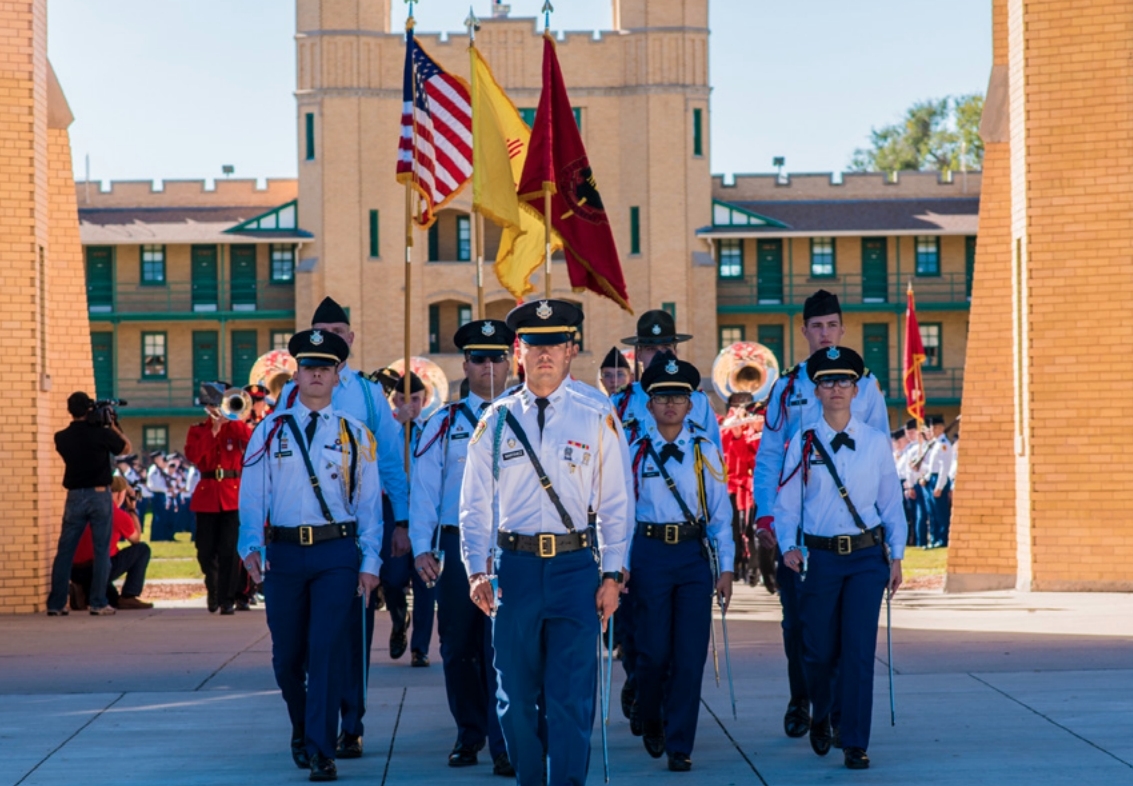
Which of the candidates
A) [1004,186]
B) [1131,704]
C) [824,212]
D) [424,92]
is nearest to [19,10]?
[424,92]

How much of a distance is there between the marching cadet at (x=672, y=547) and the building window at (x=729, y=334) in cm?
5554

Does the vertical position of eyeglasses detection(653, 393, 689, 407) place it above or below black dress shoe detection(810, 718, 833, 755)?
above

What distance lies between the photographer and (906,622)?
15172mm

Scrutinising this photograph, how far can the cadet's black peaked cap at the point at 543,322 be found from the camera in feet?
24.7

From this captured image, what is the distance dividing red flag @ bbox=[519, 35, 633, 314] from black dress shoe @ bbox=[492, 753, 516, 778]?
6090 mm

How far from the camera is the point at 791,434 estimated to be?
980 cm

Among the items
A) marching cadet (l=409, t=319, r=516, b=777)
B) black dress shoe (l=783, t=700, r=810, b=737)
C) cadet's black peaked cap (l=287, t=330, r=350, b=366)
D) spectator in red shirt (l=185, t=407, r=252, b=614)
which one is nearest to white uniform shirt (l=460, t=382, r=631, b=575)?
marching cadet (l=409, t=319, r=516, b=777)

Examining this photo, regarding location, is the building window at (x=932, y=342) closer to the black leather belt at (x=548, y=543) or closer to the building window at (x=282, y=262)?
the building window at (x=282, y=262)

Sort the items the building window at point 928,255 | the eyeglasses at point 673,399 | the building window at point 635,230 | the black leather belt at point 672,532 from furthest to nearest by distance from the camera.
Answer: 1. the building window at point 928,255
2. the building window at point 635,230
3. the eyeglasses at point 673,399
4. the black leather belt at point 672,532

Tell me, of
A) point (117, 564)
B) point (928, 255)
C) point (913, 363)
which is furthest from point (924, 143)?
point (117, 564)

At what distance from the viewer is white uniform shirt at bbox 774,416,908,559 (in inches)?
355

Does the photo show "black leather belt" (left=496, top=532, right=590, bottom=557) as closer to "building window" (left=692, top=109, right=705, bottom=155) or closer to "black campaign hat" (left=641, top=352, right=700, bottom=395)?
"black campaign hat" (left=641, top=352, right=700, bottom=395)

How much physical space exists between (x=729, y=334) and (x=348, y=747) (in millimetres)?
56435

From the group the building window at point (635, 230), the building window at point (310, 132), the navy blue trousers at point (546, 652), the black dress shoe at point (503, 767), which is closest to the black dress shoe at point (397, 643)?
the black dress shoe at point (503, 767)
